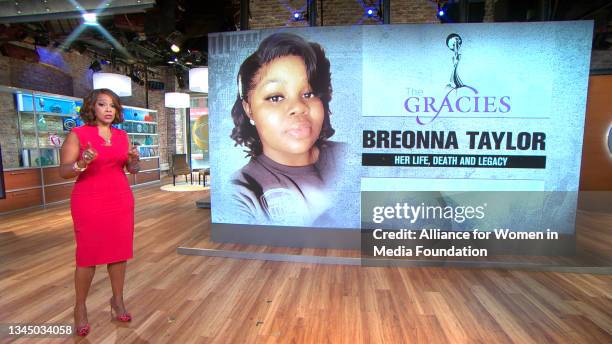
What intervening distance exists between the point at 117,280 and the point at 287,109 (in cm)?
232

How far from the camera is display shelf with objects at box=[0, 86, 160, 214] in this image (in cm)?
616

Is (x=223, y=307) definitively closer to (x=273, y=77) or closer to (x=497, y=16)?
(x=273, y=77)

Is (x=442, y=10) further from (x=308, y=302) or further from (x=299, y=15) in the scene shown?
(x=308, y=302)

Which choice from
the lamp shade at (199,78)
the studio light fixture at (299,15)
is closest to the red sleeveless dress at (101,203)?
the lamp shade at (199,78)

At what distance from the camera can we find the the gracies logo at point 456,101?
3.48 m

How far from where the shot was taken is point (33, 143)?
6633mm

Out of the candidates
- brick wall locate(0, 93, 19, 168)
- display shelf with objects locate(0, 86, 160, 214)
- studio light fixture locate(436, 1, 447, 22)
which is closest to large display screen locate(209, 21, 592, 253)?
studio light fixture locate(436, 1, 447, 22)

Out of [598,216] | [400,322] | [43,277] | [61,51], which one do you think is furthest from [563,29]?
[61,51]

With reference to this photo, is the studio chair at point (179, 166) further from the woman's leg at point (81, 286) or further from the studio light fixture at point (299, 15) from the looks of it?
the woman's leg at point (81, 286)

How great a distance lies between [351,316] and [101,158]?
2.06 m

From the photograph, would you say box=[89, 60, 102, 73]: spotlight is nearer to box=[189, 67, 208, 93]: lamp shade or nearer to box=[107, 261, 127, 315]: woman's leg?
box=[189, 67, 208, 93]: lamp shade

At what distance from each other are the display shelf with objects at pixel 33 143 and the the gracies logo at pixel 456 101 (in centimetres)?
599

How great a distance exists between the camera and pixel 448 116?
3537 millimetres

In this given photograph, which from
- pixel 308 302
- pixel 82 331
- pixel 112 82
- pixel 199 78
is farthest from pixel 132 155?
pixel 112 82
